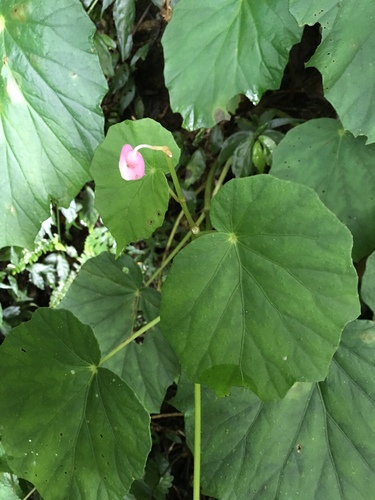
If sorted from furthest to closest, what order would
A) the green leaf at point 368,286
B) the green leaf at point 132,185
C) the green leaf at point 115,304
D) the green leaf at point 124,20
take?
the green leaf at point 124,20
the green leaf at point 115,304
the green leaf at point 368,286
the green leaf at point 132,185

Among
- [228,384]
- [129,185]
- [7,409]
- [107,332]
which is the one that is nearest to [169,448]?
[107,332]

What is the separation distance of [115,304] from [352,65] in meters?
0.68

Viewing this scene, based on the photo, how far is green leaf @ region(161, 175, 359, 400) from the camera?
75cm

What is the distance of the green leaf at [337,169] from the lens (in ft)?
3.17

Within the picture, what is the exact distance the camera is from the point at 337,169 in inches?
38.8

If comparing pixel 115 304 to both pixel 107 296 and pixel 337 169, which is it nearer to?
pixel 107 296

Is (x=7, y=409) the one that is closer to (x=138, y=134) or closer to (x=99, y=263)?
(x=99, y=263)

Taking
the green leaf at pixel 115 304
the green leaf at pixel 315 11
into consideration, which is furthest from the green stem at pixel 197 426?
the green leaf at pixel 315 11

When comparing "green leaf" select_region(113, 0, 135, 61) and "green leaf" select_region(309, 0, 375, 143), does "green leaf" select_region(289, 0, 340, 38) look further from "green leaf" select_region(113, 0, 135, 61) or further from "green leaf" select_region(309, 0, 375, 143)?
"green leaf" select_region(113, 0, 135, 61)

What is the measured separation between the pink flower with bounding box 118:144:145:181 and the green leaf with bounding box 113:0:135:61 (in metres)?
0.65

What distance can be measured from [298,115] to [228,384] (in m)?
0.82

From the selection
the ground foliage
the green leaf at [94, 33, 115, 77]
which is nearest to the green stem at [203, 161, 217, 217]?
the ground foliage

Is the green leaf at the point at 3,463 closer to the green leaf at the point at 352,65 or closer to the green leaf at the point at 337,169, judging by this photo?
the green leaf at the point at 337,169

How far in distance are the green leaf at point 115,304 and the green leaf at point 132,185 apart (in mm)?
247
